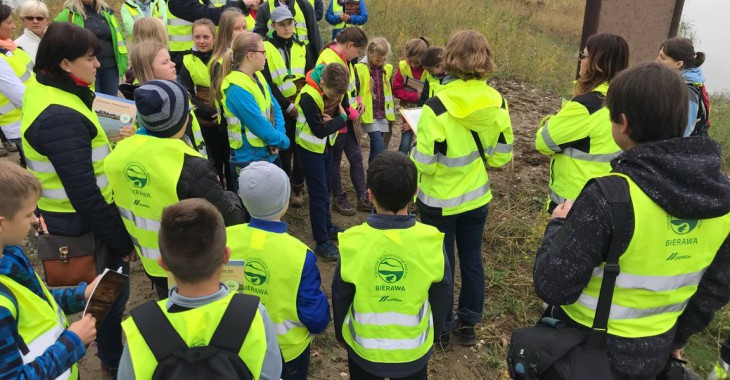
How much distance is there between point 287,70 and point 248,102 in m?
1.46

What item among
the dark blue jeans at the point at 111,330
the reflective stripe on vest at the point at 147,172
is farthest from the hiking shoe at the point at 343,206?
the reflective stripe on vest at the point at 147,172

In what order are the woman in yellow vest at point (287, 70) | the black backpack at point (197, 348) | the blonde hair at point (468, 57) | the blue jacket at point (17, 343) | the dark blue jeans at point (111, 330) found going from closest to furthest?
the black backpack at point (197, 348)
the blue jacket at point (17, 343)
the dark blue jeans at point (111, 330)
the blonde hair at point (468, 57)
the woman in yellow vest at point (287, 70)

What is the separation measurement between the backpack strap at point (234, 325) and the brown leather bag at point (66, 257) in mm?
1505

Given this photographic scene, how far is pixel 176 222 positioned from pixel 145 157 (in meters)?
0.92

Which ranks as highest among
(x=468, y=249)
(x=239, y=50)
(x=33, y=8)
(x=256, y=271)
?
(x=33, y=8)

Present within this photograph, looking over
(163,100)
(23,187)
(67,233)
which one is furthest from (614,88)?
(67,233)

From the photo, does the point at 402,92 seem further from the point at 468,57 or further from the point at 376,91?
the point at 468,57

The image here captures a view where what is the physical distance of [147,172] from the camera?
2461mm

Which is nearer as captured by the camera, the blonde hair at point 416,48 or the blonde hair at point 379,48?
the blonde hair at point 379,48

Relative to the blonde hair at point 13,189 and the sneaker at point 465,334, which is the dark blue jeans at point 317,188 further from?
the blonde hair at point 13,189

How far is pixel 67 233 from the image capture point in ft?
8.88

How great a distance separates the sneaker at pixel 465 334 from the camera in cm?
364

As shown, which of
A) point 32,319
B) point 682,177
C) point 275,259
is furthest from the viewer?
point 275,259

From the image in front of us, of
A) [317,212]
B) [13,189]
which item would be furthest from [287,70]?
[13,189]
